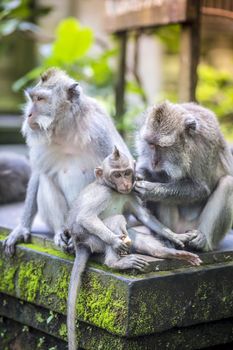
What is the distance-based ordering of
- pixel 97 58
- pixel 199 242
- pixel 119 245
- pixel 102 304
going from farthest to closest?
pixel 97 58, pixel 199 242, pixel 102 304, pixel 119 245

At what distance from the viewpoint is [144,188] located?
5176 millimetres

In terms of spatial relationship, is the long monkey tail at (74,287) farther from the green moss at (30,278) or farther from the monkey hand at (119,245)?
the green moss at (30,278)

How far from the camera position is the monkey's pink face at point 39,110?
5480 mm

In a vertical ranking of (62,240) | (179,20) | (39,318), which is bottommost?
(39,318)

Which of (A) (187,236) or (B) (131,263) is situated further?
(A) (187,236)

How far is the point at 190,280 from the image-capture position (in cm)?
512

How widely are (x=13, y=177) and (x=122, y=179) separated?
3.38 meters

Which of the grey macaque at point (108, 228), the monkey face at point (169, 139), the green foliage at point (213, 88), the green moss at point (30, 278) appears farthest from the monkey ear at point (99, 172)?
the green foliage at point (213, 88)

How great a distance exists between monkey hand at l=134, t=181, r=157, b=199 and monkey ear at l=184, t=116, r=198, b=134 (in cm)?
45

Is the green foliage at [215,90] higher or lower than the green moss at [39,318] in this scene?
higher

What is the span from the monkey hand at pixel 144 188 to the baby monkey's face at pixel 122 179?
9.7 inches

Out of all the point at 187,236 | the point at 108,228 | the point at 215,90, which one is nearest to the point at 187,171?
the point at 187,236

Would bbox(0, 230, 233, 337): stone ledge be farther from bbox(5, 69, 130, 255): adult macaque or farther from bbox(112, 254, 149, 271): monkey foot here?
bbox(5, 69, 130, 255): adult macaque

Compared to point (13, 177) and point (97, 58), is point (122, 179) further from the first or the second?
point (97, 58)
